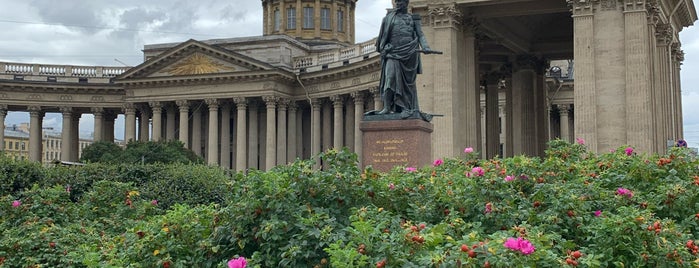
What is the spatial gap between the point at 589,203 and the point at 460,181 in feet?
5.82

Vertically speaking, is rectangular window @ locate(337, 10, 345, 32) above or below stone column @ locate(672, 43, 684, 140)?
above

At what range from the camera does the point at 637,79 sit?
3441 centimetres

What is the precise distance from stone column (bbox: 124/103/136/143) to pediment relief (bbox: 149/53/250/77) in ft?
12.5

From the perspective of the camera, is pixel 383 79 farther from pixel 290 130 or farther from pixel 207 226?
pixel 290 130

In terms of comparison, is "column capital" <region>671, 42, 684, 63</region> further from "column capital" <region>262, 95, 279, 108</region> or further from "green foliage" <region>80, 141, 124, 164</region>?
"green foliage" <region>80, 141, 124, 164</region>

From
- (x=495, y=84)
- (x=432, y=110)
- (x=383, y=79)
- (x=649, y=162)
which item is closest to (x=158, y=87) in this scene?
(x=495, y=84)

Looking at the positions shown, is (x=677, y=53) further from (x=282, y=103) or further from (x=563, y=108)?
(x=282, y=103)

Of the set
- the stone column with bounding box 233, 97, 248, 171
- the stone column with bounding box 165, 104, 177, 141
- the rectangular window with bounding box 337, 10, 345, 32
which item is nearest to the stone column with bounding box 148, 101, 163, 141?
the stone column with bounding box 165, 104, 177, 141

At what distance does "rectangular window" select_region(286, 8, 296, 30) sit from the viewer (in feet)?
281

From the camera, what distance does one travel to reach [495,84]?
5206cm

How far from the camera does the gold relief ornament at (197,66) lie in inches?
2702

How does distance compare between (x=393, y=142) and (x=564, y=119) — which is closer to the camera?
(x=393, y=142)

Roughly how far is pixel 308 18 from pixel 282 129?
67.8 ft

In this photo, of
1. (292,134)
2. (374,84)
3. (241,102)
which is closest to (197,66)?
(241,102)
